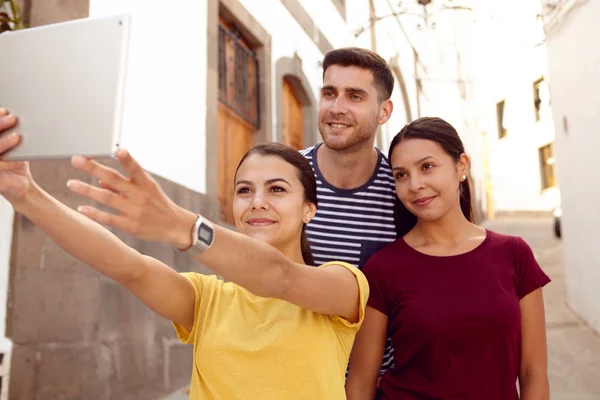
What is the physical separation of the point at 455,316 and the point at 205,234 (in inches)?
40.7

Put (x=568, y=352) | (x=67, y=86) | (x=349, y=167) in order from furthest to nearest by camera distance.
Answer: (x=568, y=352)
(x=349, y=167)
(x=67, y=86)

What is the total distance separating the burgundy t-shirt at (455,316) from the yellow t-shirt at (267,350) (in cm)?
29

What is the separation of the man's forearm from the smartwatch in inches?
16.3

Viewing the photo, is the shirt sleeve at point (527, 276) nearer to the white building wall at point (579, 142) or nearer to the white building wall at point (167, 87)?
the white building wall at point (167, 87)

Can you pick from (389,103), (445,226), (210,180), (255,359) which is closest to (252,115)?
(210,180)

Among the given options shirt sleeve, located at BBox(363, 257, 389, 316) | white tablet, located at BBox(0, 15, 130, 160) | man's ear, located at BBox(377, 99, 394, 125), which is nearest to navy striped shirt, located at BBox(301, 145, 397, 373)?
shirt sleeve, located at BBox(363, 257, 389, 316)

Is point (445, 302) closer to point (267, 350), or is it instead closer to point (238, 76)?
point (267, 350)

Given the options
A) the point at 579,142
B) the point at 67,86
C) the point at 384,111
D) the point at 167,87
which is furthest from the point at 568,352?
the point at 67,86

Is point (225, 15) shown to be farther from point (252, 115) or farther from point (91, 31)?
point (91, 31)

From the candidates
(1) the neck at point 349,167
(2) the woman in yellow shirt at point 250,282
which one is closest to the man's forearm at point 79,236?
(2) the woman in yellow shirt at point 250,282

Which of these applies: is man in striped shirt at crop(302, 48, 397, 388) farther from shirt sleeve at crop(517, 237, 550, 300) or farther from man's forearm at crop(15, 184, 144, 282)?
man's forearm at crop(15, 184, 144, 282)

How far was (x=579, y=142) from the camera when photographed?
619cm

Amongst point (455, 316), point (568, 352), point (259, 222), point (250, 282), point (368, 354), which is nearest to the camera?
point (250, 282)

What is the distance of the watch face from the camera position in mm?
1171
